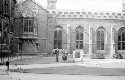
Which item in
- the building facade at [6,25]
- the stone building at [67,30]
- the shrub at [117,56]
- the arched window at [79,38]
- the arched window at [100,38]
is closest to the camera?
the building facade at [6,25]

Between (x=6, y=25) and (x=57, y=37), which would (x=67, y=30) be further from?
(x=6, y=25)

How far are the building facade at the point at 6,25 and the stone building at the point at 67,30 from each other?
4.21 feet

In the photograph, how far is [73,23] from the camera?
3675cm

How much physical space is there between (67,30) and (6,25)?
10.9 m

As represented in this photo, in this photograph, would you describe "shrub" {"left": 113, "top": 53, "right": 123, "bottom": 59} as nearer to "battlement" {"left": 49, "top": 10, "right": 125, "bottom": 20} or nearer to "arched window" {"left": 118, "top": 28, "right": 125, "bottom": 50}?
"arched window" {"left": 118, "top": 28, "right": 125, "bottom": 50}

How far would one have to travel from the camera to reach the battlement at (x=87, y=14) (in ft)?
120

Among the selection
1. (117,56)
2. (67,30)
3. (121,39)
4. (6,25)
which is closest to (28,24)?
(67,30)

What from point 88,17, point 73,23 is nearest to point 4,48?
point 73,23

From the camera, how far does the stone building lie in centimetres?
3550

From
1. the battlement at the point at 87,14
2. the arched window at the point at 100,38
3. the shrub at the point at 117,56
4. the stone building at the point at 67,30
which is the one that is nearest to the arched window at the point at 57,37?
the stone building at the point at 67,30

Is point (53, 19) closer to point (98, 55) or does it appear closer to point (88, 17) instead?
point (88, 17)

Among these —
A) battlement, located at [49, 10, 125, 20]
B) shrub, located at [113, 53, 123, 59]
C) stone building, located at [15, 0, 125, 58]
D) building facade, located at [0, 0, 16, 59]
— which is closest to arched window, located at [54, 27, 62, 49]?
stone building, located at [15, 0, 125, 58]

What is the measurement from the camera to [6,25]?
28.5 meters

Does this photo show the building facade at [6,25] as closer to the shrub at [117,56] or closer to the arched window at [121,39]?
the shrub at [117,56]
